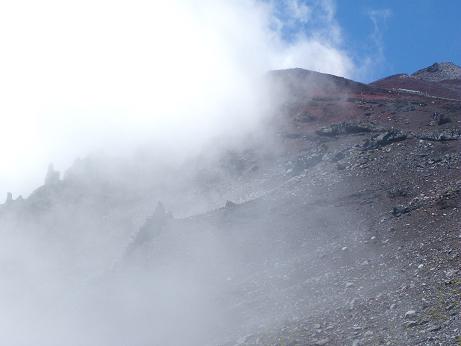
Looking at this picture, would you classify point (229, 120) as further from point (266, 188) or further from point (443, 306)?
point (443, 306)

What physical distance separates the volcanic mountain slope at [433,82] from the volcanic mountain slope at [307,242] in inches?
629

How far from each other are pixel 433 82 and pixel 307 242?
158 ft

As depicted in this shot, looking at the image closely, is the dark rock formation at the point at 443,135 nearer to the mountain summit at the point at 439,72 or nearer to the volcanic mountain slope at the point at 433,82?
the volcanic mountain slope at the point at 433,82

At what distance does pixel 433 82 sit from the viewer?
227ft

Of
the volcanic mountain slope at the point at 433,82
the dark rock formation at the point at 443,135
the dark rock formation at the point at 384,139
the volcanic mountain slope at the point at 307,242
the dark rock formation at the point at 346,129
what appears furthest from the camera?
the volcanic mountain slope at the point at 433,82

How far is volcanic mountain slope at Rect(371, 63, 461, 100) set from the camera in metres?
59.8

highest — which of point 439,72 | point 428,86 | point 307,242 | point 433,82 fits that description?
point 439,72

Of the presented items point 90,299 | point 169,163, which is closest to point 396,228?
point 90,299

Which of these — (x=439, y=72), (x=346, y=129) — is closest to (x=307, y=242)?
(x=346, y=129)

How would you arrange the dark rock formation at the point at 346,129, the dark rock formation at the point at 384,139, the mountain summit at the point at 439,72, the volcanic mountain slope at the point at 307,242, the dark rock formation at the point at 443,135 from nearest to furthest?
the volcanic mountain slope at the point at 307,242
the dark rock formation at the point at 443,135
the dark rock formation at the point at 384,139
the dark rock formation at the point at 346,129
the mountain summit at the point at 439,72

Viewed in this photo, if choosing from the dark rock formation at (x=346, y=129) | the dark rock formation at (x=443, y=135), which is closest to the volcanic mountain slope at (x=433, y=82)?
the dark rock formation at (x=346, y=129)

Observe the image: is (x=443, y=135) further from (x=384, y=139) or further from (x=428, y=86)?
(x=428, y=86)

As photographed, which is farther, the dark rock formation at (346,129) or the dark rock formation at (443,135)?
the dark rock formation at (346,129)

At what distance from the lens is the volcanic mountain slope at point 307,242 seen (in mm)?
18719
